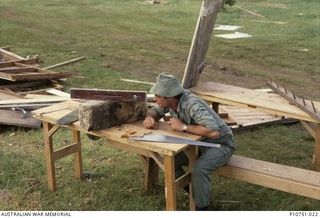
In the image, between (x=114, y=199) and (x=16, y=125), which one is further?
(x=16, y=125)

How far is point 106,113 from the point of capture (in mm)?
4754

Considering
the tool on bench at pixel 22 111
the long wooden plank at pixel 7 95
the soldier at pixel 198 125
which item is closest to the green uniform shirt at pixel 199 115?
the soldier at pixel 198 125

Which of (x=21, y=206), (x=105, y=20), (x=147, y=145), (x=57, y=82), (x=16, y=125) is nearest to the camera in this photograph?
(x=147, y=145)

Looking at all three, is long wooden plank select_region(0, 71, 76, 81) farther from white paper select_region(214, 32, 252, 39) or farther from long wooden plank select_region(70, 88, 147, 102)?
white paper select_region(214, 32, 252, 39)

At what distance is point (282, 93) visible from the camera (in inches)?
260

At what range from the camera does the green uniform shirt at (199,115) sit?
4597 mm

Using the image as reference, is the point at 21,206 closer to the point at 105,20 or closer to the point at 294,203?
the point at 294,203

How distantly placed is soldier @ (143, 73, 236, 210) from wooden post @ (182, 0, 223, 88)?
6.96 ft

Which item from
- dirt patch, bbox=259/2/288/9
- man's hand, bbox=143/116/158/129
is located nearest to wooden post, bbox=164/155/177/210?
man's hand, bbox=143/116/158/129

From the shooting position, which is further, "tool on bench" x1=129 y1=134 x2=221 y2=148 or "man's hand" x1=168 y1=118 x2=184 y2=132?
"man's hand" x1=168 y1=118 x2=184 y2=132

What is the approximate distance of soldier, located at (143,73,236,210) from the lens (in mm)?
4617

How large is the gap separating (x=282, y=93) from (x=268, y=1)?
17.7m

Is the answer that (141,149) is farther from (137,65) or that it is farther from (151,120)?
(137,65)

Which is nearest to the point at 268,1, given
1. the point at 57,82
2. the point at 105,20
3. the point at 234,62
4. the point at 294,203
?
the point at 105,20
